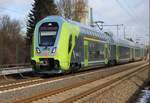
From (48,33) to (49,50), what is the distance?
1173mm

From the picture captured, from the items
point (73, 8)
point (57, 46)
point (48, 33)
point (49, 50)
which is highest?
point (73, 8)

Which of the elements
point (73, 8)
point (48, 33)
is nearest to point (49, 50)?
point (48, 33)

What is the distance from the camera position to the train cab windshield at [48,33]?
75.2ft

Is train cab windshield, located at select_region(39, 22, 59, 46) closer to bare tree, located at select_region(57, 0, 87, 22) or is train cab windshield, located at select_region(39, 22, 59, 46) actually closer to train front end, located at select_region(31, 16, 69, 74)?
train front end, located at select_region(31, 16, 69, 74)

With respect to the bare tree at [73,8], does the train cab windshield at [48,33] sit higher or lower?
lower

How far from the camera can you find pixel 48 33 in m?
23.2

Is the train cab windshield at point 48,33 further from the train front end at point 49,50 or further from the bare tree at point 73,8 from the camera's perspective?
the bare tree at point 73,8

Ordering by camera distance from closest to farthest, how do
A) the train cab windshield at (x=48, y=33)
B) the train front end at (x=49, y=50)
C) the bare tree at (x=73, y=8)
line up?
the train front end at (x=49, y=50), the train cab windshield at (x=48, y=33), the bare tree at (x=73, y=8)

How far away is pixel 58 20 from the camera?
2377 cm

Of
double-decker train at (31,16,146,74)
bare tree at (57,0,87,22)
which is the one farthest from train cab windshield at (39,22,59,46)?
bare tree at (57,0,87,22)

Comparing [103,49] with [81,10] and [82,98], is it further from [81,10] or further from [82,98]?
[81,10]

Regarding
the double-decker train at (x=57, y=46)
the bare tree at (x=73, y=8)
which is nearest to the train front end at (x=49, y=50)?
the double-decker train at (x=57, y=46)

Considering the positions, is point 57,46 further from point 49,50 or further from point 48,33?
point 48,33

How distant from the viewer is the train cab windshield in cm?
2292
